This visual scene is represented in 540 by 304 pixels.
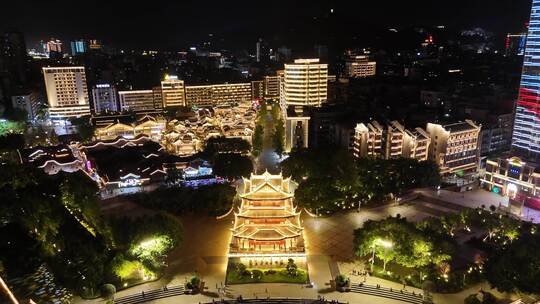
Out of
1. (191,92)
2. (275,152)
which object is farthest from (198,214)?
(191,92)

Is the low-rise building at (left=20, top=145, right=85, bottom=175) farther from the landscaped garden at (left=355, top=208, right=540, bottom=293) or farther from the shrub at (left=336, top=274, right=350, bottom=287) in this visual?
the landscaped garden at (left=355, top=208, right=540, bottom=293)

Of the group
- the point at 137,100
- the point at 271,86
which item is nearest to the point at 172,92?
the point at 137,100

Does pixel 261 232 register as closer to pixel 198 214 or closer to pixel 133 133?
pixel 198 214

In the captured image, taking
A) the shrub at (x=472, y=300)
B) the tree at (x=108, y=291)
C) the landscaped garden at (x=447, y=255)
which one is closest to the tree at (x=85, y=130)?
the tree at (x=108, y=291)

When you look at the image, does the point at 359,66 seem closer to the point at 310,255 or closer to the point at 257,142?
the point at 257,142

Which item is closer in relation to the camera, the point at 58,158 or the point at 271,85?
the point at 58,158

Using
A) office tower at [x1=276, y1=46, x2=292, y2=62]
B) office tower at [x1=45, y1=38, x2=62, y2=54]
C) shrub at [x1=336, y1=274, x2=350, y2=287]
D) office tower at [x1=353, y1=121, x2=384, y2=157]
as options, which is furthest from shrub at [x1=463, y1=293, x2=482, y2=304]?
office tower at [x1=45, y1=38, x2=62, y2=54]
